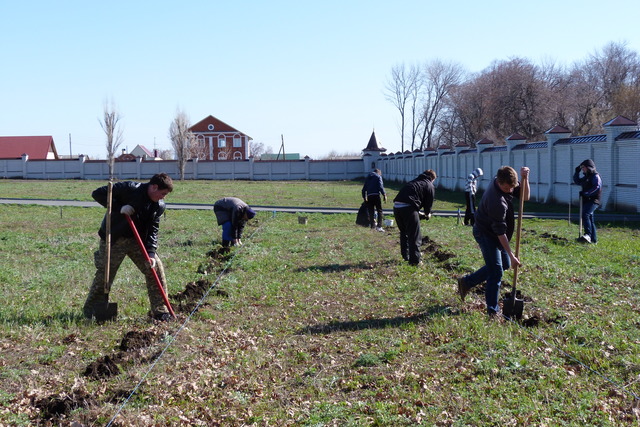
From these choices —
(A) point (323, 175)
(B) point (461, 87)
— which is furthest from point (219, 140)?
(B) point (461, 87)

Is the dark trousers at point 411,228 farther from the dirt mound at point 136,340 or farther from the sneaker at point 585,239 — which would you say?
the dirt mound at point 136,340

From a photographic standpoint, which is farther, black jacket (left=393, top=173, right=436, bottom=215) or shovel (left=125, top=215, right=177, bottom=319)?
black jacket (left=393, top=173, right=436, bottom=215)

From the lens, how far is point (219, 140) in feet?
→ 321

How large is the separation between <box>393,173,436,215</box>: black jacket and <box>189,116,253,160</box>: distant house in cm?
8767

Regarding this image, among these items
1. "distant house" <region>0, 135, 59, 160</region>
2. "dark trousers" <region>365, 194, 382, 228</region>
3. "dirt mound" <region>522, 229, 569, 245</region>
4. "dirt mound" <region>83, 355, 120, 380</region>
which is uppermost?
"distant house" <region>0, 135, 59, 160</region>

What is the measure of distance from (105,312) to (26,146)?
290 ft

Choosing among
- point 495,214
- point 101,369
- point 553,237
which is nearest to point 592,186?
point 553,237

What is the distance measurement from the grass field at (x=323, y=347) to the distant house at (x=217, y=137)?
8685cm

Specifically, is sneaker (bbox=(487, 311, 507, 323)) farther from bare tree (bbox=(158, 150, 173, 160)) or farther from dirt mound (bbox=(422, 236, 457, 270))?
bare tree (bbox=(158, 150, 173, 160))

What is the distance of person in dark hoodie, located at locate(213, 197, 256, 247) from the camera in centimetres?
1370

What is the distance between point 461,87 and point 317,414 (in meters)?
68.9

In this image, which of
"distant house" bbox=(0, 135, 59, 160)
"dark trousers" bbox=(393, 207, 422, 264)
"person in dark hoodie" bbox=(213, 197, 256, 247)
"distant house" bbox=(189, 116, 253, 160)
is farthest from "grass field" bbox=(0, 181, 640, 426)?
"distant house" bbox=(189, 116, 253, 160)

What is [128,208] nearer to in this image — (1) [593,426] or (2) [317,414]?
(2) [317,414]

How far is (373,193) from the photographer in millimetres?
16266
